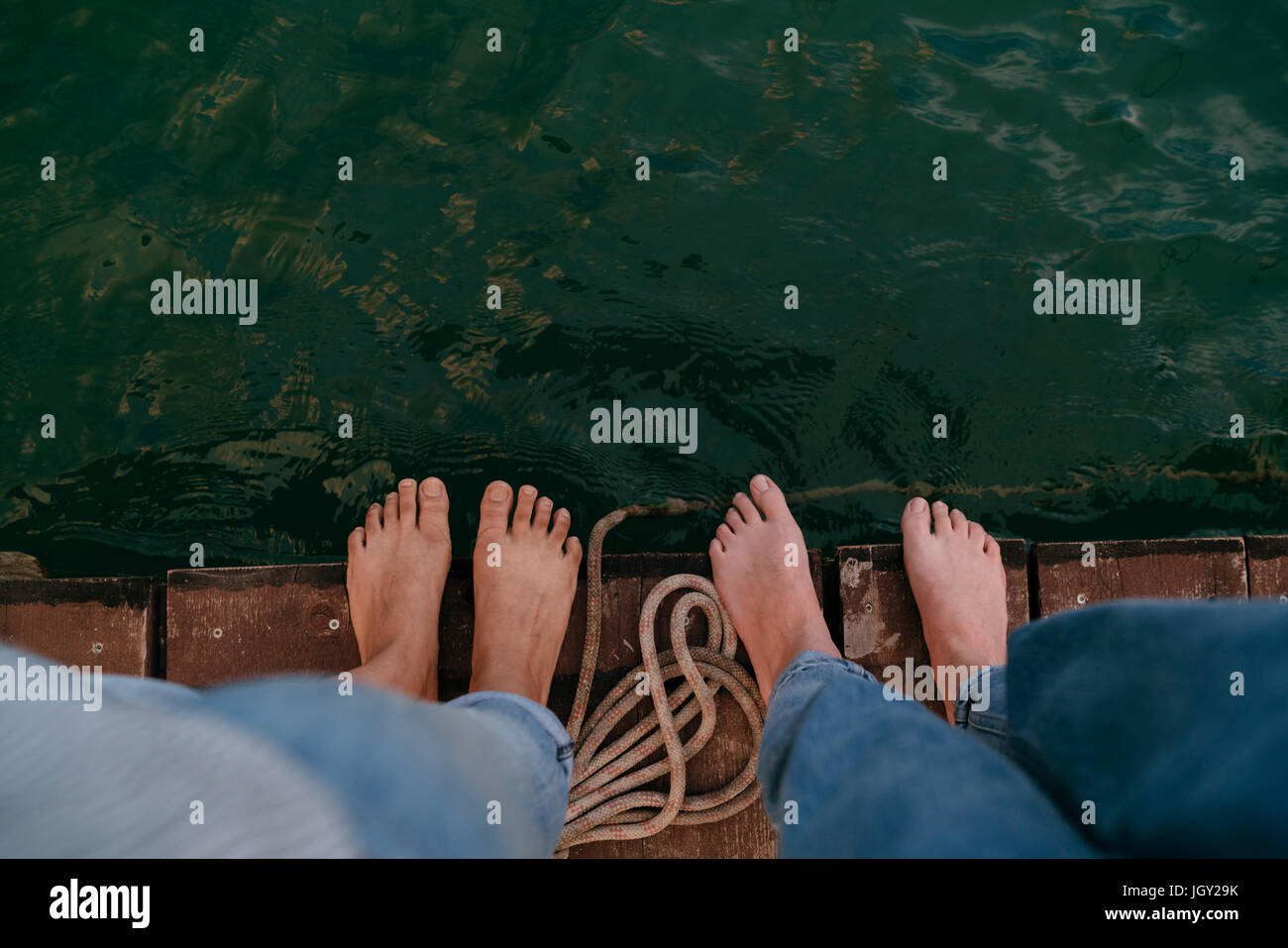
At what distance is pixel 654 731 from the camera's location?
5.46 ft

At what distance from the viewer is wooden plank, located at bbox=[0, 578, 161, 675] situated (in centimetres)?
166

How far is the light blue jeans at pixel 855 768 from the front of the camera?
69 cm

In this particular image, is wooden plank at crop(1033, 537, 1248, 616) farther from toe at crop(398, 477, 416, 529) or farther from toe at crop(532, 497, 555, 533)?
toe at crop(398, 477, 416, 529)

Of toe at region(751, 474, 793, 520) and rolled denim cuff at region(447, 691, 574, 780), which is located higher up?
toe at region(751, 474, 793, 520)

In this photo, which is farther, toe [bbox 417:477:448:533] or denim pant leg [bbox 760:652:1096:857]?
toe [bbox 417:477:448:533]

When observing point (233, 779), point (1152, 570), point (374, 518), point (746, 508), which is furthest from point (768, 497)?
point (233, 779)

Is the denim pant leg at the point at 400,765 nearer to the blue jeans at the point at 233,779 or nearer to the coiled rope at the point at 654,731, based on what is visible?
the blue jeans at the point at 233,779

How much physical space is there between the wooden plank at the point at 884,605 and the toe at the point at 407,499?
41.7 inches

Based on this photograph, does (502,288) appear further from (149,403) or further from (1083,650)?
(1083,650)

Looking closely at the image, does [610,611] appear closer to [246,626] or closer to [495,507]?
[495,507]

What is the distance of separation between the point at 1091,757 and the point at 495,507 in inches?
54.8

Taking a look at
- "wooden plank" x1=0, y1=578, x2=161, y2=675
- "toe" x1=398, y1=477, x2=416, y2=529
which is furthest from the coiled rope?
"wooden plank" x1=0, y1=578, x2=161, y2=675

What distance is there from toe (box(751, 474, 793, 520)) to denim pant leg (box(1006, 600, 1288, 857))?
0.85m

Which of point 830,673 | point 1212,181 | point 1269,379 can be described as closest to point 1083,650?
point 830,673
